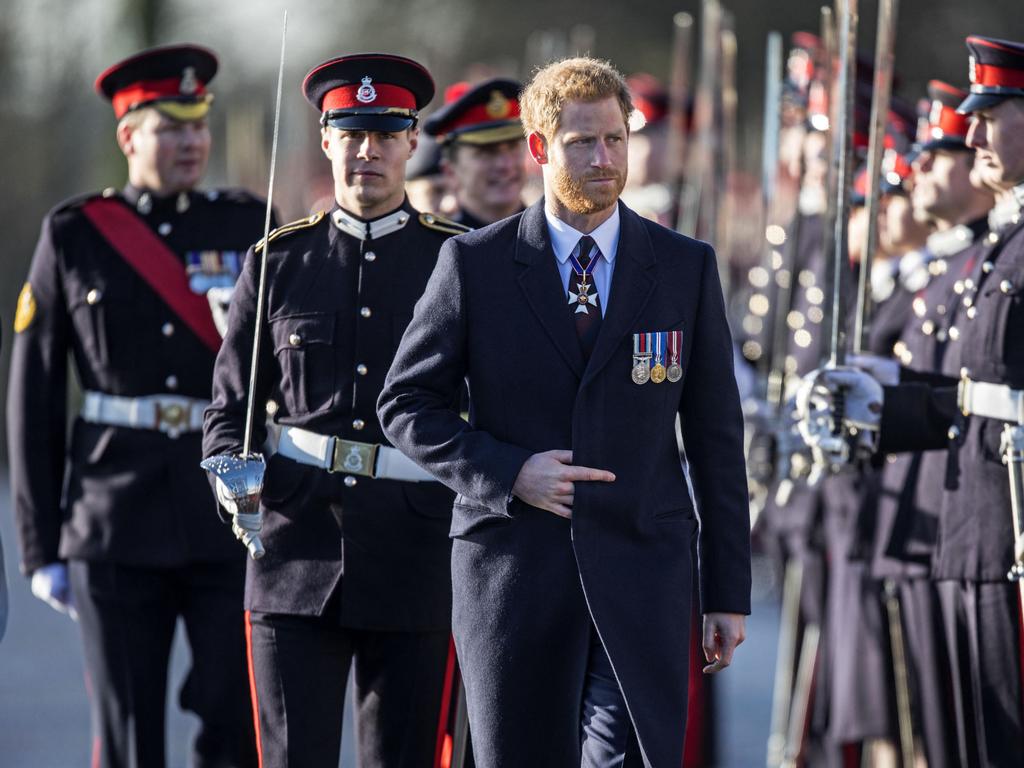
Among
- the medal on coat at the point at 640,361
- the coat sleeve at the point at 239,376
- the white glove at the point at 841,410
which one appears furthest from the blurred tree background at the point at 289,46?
the medal on coat at the point at 640,361

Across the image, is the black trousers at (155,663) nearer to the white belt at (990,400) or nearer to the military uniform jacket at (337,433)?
the military uniform jacket at (337,433)

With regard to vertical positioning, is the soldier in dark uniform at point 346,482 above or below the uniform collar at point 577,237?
below

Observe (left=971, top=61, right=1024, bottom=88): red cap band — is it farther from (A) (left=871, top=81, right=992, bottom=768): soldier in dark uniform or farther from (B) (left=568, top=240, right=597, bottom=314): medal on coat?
(B) (left=568, top=240, right=597, bottom=314): medal on coat

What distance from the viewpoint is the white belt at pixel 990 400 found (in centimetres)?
573

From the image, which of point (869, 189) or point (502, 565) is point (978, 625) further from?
point (502, 565)

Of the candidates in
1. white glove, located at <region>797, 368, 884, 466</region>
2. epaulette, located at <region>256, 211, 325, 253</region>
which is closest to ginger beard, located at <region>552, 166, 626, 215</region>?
epaulette, located at <region>256, 211, 325, 253</region>

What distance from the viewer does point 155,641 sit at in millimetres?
6129

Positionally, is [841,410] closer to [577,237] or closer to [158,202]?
[577,237]

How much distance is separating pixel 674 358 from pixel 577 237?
344 mm

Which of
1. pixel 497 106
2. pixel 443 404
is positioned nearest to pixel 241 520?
pixel 443 404

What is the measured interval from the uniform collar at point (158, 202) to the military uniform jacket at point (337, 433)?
1165 millimetres

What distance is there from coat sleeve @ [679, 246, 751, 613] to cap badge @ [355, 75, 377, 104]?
1.14m

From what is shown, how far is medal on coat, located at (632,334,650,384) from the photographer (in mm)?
4488

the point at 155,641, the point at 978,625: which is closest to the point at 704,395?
the point at 978,625
